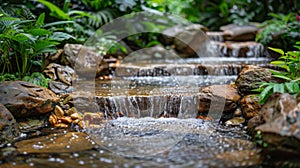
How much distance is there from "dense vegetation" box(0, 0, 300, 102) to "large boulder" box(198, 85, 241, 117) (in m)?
0.47

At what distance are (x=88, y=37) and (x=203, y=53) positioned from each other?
10.8ft

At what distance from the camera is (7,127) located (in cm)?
321

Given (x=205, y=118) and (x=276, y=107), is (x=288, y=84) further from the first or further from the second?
(x=205, y=118)

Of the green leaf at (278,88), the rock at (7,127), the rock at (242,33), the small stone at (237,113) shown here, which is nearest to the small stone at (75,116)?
the rock at (7,127)

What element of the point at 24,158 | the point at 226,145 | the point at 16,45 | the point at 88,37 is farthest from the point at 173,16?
the point at 24,158

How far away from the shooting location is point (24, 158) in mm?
2672

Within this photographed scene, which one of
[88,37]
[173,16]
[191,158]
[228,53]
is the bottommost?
[191,158]

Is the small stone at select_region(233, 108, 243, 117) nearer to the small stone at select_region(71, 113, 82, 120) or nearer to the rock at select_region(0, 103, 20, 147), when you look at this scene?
the small stone at select_region(71, 113, 82, 120)

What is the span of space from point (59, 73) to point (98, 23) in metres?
2.78

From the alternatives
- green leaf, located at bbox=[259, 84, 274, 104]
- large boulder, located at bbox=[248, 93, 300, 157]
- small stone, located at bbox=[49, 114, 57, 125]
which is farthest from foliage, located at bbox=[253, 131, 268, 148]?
small stone, located at bbox=[49, 114, 57, 125]

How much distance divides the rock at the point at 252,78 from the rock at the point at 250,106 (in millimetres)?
164

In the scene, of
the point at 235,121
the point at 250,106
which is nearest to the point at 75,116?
the point at 235,121

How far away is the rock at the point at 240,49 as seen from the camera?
7500 mm

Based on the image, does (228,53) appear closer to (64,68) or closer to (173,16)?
(173,16)
